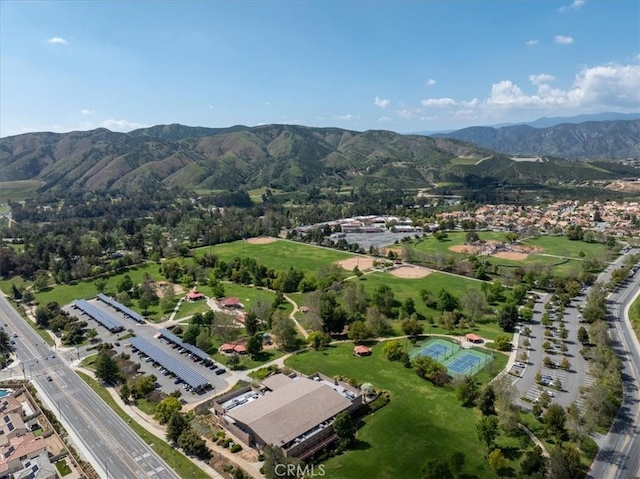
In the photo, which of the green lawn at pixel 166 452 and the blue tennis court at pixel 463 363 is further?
the blue tennis court at pixel 463 363

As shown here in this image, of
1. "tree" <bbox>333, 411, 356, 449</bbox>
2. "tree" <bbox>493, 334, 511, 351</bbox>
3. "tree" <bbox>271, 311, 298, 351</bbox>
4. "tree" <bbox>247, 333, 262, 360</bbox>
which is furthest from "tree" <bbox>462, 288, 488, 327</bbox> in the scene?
"tree" <bbox>333, 411, 356, 449</bbox>

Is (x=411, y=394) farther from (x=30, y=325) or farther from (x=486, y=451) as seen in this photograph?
(x=30, y=325)

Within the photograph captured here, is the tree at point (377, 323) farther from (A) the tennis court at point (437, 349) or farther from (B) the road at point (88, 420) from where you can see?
(B) the road at point (88, 420)

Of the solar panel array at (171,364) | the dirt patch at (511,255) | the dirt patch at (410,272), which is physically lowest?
the dirt patch at (511,255)

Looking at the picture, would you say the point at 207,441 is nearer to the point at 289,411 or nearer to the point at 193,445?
the point at 193,445

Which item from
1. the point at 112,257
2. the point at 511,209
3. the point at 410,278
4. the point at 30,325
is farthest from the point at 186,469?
the point at 511,209

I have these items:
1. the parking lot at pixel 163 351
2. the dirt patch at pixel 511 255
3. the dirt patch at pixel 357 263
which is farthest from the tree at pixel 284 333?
the dirt patch at pixel 511 255
